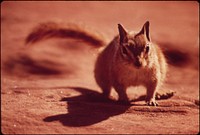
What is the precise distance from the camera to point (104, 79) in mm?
7988

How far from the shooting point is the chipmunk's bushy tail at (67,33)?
7975 millimetres

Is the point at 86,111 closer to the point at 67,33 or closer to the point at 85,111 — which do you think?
the point at 85,111

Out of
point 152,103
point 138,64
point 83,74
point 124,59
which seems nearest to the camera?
point 138,64

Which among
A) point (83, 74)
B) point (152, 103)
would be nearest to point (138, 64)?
point (152, 103)

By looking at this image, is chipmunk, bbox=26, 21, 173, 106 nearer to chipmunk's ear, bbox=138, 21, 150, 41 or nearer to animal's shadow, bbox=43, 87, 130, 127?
chipmunk's ear, bbox=138, 21, 150, 41

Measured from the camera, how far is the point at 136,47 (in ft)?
19.6

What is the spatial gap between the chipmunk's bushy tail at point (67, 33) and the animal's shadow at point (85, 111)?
1.63 metres

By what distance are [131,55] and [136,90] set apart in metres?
3.10

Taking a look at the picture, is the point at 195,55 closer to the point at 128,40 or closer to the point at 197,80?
the point at 197,80

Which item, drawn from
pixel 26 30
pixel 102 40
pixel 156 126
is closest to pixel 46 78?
pixel 102 40

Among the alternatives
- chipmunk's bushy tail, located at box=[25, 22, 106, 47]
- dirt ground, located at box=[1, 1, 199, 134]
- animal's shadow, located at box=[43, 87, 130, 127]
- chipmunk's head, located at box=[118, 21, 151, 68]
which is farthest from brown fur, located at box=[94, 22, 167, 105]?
chipmunk's bushy tail, located at box=[25, 22, 106, 47]

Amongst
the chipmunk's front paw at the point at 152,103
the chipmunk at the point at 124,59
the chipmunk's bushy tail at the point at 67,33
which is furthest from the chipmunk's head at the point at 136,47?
the chipmunk's bushy tail at the point at 67,33

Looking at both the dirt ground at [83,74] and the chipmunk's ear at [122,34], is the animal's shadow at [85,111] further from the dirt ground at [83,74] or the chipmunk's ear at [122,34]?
the chipmunk's ear at [122,34]

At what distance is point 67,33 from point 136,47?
2.77 m
